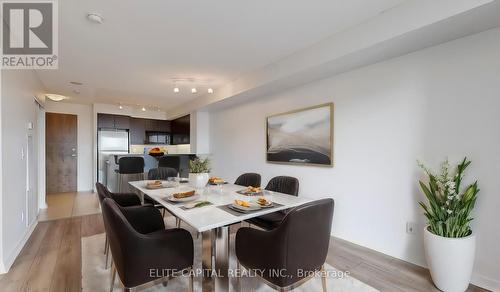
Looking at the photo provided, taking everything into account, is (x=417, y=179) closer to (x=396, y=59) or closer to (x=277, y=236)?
(x=396, y=59)

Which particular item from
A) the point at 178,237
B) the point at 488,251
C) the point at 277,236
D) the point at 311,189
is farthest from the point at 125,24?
the point at 488,251

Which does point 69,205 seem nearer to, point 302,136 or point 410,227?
point 302,136

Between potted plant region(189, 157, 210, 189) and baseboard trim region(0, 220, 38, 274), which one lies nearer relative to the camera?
baseboard trim region(0, 220, 38, 274)

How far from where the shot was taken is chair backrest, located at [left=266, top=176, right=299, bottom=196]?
2674mm

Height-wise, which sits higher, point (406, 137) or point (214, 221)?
point (406, 137)

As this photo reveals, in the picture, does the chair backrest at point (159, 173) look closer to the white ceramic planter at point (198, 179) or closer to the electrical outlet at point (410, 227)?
the white ceramic planter at point (198, 179)

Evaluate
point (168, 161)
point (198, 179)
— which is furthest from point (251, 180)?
point (168, 161)

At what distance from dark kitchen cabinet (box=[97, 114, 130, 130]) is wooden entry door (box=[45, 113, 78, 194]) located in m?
0.73

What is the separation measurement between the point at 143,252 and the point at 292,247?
94 cm

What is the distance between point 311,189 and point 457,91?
2.00 metres

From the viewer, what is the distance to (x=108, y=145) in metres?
6.38

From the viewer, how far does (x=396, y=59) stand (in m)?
2.47

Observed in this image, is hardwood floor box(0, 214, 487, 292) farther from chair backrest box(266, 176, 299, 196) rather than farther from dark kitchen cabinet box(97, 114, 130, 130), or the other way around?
dark kitchen cabinet box(97, 114, 130, 130)

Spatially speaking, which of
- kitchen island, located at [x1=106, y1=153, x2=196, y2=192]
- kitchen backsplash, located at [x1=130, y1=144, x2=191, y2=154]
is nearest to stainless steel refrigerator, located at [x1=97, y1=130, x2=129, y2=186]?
kitchen backsplash, located at [x1=130, y1=144, x2=191, y2=154]
